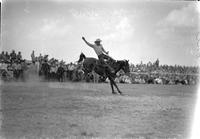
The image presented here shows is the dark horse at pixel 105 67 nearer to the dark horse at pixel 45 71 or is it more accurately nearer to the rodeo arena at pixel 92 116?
the rodeo arena at pixel 92 116

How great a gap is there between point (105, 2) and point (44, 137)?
3294mm

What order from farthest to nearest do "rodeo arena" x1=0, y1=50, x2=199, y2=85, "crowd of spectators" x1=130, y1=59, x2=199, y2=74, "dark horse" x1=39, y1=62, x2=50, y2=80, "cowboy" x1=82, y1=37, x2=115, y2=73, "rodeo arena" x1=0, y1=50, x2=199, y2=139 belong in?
"dark horse" x1=39, y1=62, x2=50, y2=80, "rodeo arena" x1=0, y1=50, x2=199, y2=85, "cowboy" x1=82, y1=37, x2=115, y2=73, "crowd of spectators" x1=130, y1=59, x2=199, y2=74, "rodeo arena" x1=0, y1=50, x2=199, y2=139

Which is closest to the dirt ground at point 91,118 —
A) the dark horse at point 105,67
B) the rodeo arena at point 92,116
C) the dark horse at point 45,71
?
the rodeo arena at point 92,116

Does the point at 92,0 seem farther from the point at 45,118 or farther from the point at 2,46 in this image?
the point at 45,118

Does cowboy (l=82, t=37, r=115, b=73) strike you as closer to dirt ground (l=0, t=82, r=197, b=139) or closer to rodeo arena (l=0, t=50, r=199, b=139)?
rodeo arena (l=0, t=50, r=199, b=139)

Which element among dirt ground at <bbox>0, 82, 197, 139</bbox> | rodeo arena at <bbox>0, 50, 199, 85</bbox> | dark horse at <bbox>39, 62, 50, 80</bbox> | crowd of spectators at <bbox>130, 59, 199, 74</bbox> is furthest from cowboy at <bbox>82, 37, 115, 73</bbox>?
dark horse at <bbox>39, 62, 50, 80</bbox>

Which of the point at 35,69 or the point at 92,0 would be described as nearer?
the point at 92,0

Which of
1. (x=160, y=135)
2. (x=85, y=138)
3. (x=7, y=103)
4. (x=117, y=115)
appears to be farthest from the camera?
(x=7, y=103)

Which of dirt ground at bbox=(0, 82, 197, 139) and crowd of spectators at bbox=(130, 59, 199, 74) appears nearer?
dirt ground at bbox=(0, 82, 197, 139)

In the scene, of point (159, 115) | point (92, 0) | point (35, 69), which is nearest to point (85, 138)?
point (159, 115)

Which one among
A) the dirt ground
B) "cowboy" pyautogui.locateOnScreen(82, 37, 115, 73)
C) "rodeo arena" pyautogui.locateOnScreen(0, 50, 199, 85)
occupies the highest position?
"cowboy" pyautogui.locateOnScreen(82, 37, 115, 73)

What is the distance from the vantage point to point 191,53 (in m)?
7.14

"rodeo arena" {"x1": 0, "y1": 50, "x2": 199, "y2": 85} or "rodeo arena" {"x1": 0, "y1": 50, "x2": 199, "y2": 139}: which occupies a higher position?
"rodeo arena" {"x1": 0, "y1": 50, "x2": 199, "y2": 85}

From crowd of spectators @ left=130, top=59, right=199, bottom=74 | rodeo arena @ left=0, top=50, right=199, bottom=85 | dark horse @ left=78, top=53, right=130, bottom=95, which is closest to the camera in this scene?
crowd of spectators @ left=130, top=59, right=199, bottom=74
